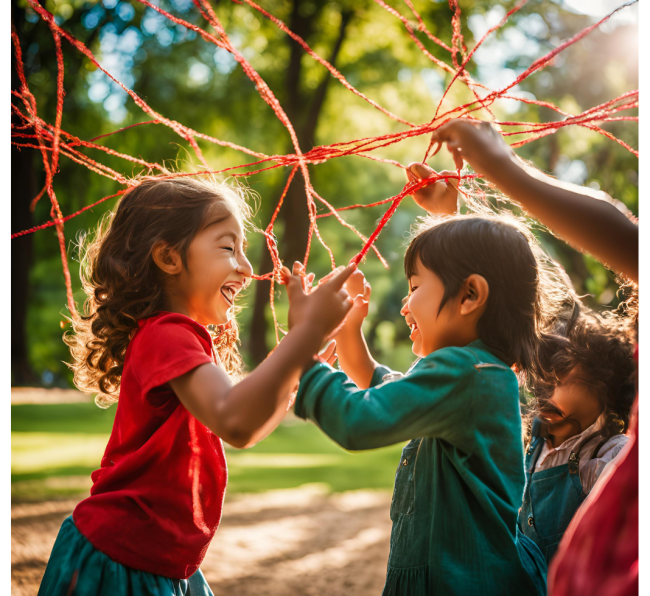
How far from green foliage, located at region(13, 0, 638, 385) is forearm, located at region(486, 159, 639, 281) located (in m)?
8.21

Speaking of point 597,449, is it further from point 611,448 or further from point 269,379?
point 269,379

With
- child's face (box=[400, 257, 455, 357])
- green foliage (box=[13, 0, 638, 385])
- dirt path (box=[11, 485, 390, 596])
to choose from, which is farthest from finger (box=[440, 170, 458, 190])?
green foliage (box=[13, 0, 638, 385])

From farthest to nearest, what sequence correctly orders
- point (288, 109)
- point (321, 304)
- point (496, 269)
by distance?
point (288, 109) < point (496, 269) < point (321, 304)

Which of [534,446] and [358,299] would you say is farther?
[534,446]

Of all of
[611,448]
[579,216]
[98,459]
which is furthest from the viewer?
[98,459]

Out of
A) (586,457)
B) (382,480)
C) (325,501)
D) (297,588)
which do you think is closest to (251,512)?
(325,501)

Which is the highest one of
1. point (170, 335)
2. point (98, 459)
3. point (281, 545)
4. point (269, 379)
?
point (170, 335)

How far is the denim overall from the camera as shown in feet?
6.08

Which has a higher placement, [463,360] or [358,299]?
[358,299]

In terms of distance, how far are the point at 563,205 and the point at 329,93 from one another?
40.0 feet

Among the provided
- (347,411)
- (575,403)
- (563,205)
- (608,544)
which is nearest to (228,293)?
(347,411)

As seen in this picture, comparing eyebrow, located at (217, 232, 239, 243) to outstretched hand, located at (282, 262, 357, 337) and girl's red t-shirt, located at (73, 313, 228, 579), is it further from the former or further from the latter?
outstretched hand, located at (282, 262, 357, 337)

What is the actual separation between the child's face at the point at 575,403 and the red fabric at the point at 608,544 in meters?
1.00

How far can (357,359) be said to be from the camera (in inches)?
69.2
